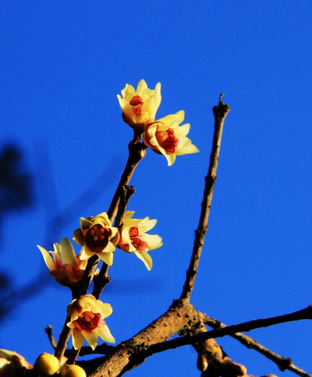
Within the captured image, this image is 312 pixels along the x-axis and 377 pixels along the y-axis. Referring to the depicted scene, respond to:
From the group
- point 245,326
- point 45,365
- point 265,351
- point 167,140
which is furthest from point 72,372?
point 265,351

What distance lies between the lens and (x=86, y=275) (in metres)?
1.23

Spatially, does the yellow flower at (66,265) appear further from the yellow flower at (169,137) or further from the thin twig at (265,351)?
the thin twig at (265,351)

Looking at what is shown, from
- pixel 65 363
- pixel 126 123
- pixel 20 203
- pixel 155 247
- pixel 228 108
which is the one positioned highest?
pixel 20 203

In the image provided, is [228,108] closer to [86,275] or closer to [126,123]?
[126,123]

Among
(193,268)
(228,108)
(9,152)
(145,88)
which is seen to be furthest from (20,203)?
(145,88)

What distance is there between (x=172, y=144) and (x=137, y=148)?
14cm

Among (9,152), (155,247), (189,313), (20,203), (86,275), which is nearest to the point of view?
(86,275)

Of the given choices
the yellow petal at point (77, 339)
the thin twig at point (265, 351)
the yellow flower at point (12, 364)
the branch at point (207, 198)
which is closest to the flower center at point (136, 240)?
the yellow petal at point (77, 339)

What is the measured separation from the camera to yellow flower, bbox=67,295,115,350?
1216 mm

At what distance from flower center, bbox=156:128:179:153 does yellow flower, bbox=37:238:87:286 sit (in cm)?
33

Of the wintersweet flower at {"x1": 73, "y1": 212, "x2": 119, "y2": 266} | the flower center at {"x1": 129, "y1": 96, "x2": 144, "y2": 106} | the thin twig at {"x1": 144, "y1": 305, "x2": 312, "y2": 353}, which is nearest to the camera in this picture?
the thin twig at {"x1": 144, "y1": 305, "x2": 312, "y2": 353}

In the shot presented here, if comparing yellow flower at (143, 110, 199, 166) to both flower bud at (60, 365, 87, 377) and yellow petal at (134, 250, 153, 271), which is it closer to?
yellow petal at (134, 250, 153, 271)

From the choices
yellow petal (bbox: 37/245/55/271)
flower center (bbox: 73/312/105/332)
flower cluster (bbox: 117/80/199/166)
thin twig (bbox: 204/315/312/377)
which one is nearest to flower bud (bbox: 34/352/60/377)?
flower center (bbox: 73/312/105/332)

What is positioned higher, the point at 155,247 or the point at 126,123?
the point at 126,123
